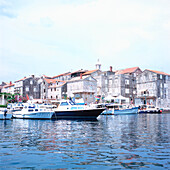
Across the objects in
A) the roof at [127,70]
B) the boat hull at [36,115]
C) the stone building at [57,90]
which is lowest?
the boat hull at [36,115]

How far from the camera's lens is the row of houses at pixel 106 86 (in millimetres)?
80750

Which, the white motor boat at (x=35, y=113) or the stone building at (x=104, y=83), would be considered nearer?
the white motor boat at (x=35, y=113)

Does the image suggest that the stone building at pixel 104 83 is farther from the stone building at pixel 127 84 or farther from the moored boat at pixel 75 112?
the moored boat at pixel 75 112

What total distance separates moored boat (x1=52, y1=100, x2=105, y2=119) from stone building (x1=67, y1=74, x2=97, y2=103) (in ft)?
119

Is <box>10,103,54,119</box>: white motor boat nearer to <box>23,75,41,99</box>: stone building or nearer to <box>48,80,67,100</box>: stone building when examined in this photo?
<box>48,80,67,100</box>: stone building

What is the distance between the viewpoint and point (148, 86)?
8350 cm

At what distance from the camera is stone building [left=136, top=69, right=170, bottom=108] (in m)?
81.2

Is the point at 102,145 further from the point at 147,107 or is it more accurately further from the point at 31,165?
the point at 147,107

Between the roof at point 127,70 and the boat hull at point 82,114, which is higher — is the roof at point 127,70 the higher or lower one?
the higher one

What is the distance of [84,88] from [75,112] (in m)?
38.1

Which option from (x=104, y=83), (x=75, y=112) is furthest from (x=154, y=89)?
(x=75, y=112)

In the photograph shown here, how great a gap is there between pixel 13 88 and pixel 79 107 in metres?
65.1

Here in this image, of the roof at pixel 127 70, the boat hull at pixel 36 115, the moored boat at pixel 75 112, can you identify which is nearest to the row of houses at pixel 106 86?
the roof at pixel 127 70

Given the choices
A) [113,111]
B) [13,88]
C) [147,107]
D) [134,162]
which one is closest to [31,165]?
[134,162]
